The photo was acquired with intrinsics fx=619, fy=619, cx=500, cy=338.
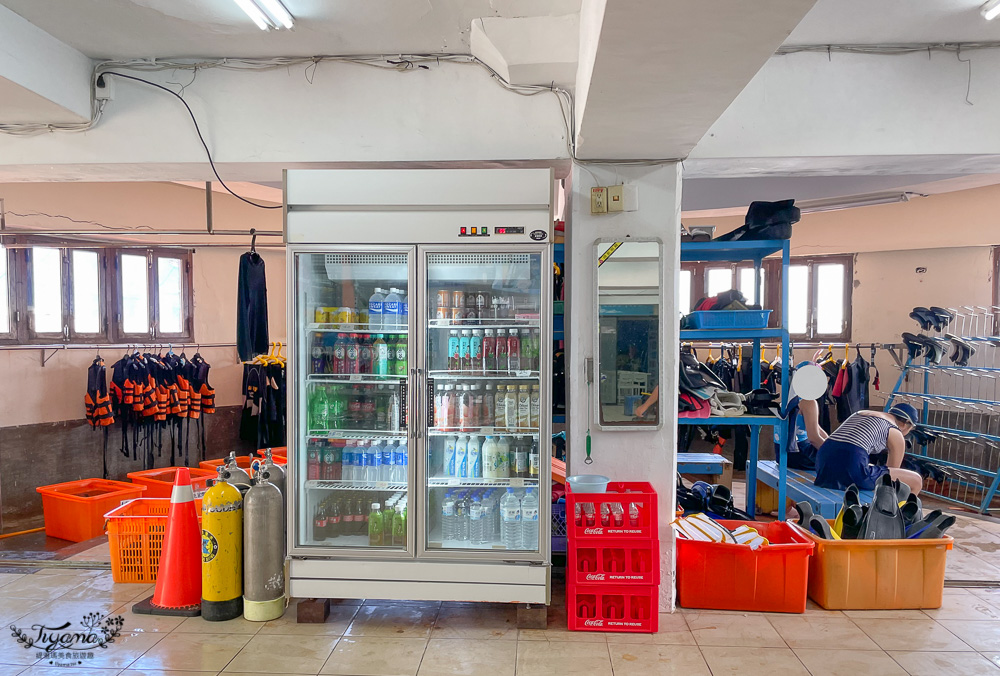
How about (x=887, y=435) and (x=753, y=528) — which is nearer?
(x=753, y=528)

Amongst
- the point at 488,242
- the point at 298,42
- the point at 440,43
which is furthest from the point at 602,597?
the point at 298,42

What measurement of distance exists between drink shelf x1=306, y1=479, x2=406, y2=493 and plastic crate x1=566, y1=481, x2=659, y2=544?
3.28 feet

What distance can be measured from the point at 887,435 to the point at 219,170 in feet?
18.4

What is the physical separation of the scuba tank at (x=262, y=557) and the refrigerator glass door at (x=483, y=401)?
88cm

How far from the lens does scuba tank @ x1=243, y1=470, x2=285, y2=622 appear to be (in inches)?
137

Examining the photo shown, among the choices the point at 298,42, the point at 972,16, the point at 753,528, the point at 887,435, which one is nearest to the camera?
Answer: the point at 972,16

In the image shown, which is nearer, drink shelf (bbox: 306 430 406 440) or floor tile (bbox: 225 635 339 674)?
floor tile (bbox: 225 635 339 674)

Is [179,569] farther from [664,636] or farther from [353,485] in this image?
[664,636]

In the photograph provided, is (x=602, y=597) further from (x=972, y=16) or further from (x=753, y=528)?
(x=972, y=16)

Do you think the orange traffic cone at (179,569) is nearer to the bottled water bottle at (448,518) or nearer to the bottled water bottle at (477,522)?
the bottled water bottle at (448,518)

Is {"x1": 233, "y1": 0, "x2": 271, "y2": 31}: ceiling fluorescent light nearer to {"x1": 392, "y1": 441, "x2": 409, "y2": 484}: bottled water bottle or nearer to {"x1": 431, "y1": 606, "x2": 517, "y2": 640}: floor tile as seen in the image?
{"x1": 392, "y1": 441, "x2": 409, "y2": 484}: bottled water bottle

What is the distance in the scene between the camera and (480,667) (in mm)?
3020

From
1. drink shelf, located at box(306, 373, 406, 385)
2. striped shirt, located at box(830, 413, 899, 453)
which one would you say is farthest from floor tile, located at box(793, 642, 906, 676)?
drink shelf, located at box(306, 373, 406, 385)

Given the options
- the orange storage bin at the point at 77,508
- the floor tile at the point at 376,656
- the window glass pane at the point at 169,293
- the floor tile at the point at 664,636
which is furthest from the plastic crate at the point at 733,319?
the window glass pane at the point at 169,293
